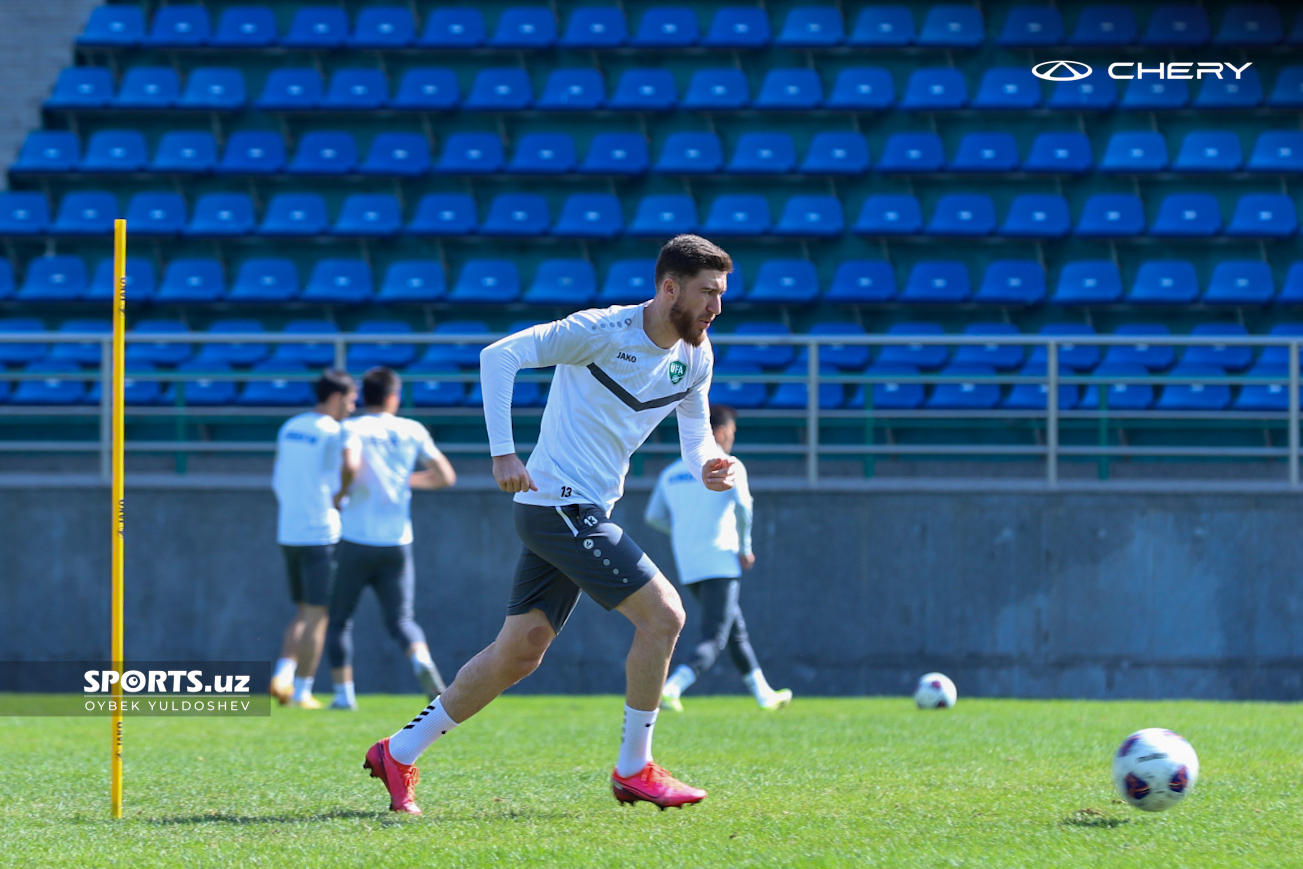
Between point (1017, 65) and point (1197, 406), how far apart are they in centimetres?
534

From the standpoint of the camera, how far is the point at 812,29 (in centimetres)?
1694

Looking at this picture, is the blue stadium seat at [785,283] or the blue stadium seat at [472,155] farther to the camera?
the blue stadium seat at [472,155]

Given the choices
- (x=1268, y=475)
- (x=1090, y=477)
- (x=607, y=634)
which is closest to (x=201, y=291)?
(x=607, y=634)

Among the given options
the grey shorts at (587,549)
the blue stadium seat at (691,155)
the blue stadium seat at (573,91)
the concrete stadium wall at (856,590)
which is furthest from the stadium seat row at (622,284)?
the grey shorts at (587,549)

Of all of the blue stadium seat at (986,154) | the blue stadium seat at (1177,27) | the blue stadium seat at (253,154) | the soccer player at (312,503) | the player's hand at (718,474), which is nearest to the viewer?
the player's hand at (718,474)

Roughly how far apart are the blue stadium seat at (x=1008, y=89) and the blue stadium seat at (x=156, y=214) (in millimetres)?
9175

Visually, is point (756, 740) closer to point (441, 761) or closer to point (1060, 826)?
point (441, 761)

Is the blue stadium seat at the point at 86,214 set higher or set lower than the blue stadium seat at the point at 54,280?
higher

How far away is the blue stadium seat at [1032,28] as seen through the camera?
1672 centimetres

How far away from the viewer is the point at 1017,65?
16.8 metres

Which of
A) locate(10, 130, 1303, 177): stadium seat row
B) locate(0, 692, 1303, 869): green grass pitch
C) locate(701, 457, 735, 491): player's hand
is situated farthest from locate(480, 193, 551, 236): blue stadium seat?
locate(701, 457, 735, 491): player's hand

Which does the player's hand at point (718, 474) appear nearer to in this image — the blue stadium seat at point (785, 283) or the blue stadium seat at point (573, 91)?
the blue stadium seat at point (785, 283)

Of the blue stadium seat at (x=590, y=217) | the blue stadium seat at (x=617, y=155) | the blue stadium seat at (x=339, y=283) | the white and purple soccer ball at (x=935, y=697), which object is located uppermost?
the blue stadium seat at (x=617, y=155)

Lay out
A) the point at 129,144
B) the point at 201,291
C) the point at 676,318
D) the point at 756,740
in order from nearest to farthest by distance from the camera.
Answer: the point at 676,318 < the point at 756,740 < the point at 201,291 < the point at 129,144
